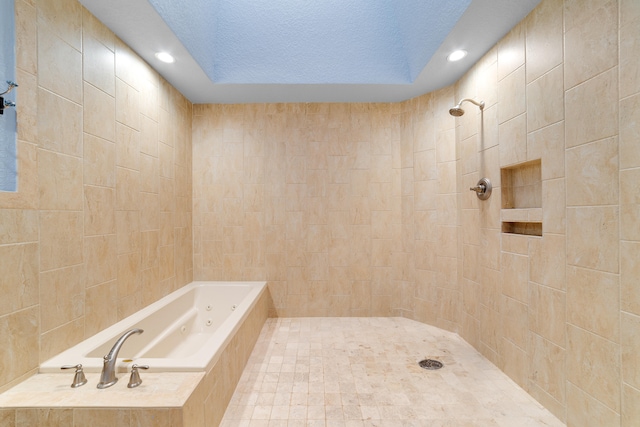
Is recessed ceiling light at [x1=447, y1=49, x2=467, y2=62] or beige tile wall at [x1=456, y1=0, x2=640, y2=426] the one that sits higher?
recessed ceiling light at [x1=447, y1=49, x2=467, y2=62]

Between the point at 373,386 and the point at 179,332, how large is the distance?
1.80 m

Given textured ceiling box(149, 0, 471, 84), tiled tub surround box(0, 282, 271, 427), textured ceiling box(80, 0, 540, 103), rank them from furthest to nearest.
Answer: textured ceiling box(149, 0, 471, 84)
textured ceiling box(80, 0, 540, 103)
tiled tub surround box(0, 282, 271, 427)

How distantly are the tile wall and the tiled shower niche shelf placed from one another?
79 millimetres

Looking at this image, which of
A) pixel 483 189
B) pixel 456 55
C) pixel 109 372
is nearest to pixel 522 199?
pixel 483 189

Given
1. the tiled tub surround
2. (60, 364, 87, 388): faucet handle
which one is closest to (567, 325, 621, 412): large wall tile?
the tiled tub surround

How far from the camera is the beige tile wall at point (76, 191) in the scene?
146 centimetres

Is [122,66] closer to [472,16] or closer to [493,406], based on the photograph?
[472,16]

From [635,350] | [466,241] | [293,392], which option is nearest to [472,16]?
[466,241]

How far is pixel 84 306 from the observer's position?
1844 millimetres

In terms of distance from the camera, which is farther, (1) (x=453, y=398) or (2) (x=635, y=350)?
(1) (x=453, y=398)

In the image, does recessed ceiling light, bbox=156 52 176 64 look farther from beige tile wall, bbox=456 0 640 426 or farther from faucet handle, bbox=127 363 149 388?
beige tile wall, bbox=456 0 640 426

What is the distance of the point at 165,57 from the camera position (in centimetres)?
245

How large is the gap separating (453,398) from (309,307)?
5.97ft

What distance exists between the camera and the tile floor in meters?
1.74
